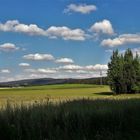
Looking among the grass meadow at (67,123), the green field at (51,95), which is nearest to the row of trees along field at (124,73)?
the green field at (51,95)

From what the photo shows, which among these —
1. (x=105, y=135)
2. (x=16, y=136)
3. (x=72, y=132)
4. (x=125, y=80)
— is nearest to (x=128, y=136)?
(x=105, y=135)

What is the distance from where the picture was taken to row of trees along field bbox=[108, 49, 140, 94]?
287 feet

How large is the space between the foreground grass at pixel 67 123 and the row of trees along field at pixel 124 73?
75279 millimetres

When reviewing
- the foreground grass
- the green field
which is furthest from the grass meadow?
the green field

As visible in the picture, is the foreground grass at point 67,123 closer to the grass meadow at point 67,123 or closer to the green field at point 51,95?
the grass meadow at point 67,123

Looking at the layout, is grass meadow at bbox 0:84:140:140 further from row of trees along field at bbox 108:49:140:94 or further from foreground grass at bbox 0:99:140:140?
row of trees along field at bbox 108:49:140:94

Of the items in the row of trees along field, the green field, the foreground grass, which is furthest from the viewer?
the row of trees along field

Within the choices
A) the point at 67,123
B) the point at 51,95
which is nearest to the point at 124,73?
the point at 51,95

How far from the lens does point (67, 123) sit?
402 inches

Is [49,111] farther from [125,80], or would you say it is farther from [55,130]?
[125,80]

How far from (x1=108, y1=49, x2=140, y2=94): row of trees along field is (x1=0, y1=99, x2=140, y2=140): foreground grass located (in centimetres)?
7528

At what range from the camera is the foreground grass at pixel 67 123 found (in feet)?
30.5

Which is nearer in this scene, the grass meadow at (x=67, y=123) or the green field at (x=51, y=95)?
the grass meadow at (x=67, y=123)

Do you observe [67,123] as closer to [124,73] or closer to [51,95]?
[51,95]
